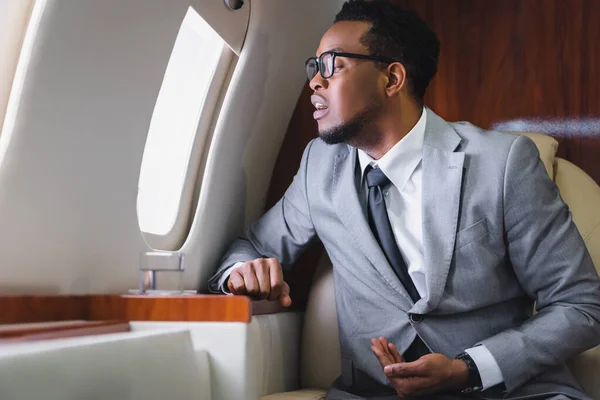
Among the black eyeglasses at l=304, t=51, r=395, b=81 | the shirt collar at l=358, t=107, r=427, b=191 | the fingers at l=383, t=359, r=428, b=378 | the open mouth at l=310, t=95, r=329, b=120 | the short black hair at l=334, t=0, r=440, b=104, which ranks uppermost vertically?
the short black hair at l=334, t=0, r=440, b=104

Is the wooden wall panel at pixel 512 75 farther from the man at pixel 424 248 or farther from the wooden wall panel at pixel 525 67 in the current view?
the man at pixel 424 248

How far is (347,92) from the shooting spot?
82.4 inches

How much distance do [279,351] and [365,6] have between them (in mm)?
1073

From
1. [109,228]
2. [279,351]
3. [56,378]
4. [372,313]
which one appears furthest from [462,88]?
[56,378]

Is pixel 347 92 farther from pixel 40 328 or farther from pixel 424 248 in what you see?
pixel 40 328

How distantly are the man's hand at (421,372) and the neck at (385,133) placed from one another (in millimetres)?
602

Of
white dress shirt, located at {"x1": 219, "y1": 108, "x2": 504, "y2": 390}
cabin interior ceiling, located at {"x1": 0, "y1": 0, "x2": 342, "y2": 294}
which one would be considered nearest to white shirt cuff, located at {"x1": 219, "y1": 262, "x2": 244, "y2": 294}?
white dress shirt, located at {"x1": 219, "y1": 108, "x2": 504, "y2": 390}

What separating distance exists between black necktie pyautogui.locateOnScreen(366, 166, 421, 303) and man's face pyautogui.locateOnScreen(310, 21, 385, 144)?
0.15 metres

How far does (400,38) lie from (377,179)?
0.49 metres

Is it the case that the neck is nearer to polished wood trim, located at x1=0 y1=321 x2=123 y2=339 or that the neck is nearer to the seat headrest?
the seat headrest

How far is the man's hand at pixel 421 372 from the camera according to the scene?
168cm

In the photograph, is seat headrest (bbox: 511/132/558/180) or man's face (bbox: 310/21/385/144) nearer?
man's face (bbox: 310/21/385/144)

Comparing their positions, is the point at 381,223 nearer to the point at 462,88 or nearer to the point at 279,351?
the point at 279,351

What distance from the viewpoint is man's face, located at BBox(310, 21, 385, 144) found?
2.06 m
